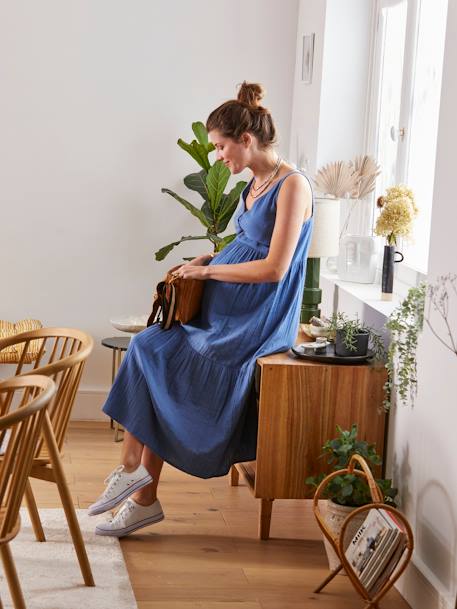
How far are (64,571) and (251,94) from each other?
173 cm

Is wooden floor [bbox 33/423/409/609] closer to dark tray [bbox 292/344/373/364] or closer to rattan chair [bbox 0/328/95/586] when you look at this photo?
rattan chair [bbox 0/328/95/586]

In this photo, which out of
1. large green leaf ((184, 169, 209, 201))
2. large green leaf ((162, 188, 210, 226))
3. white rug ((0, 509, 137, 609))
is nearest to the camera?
white rug ((0, 509, 137, 609))

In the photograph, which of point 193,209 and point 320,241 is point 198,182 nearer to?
point 193,209

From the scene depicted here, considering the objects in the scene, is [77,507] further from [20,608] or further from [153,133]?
[153,133]

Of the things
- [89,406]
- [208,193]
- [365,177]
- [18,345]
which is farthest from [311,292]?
[89,406]

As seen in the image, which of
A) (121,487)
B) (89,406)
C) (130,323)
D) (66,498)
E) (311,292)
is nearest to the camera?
(66,498)

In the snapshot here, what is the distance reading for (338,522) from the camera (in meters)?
3.24

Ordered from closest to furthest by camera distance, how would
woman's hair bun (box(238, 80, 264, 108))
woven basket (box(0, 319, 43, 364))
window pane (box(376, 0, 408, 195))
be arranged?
woman's hair bun (box(238, 80, 264, 108)), window pane (box(376, 0, 408, 195)), woven basket (box(0, 319, 43, 364))

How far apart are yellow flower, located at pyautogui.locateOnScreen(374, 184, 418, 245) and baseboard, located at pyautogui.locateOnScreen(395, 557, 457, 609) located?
1.18 metres

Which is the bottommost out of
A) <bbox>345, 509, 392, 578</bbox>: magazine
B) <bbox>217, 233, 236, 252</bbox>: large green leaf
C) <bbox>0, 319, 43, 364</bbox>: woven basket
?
<bbox>345, 509, 392, 578</bbox>: magazine

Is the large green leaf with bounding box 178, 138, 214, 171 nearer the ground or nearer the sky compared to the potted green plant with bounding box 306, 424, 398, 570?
nearer the sky

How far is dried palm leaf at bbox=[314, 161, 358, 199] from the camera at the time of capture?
422cm

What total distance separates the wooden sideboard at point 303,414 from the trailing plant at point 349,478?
51 millimetres

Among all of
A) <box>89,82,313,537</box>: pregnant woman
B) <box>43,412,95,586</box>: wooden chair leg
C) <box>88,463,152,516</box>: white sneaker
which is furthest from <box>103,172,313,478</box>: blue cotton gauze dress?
<box>43,412,95,586</box>: wooden chair leg
